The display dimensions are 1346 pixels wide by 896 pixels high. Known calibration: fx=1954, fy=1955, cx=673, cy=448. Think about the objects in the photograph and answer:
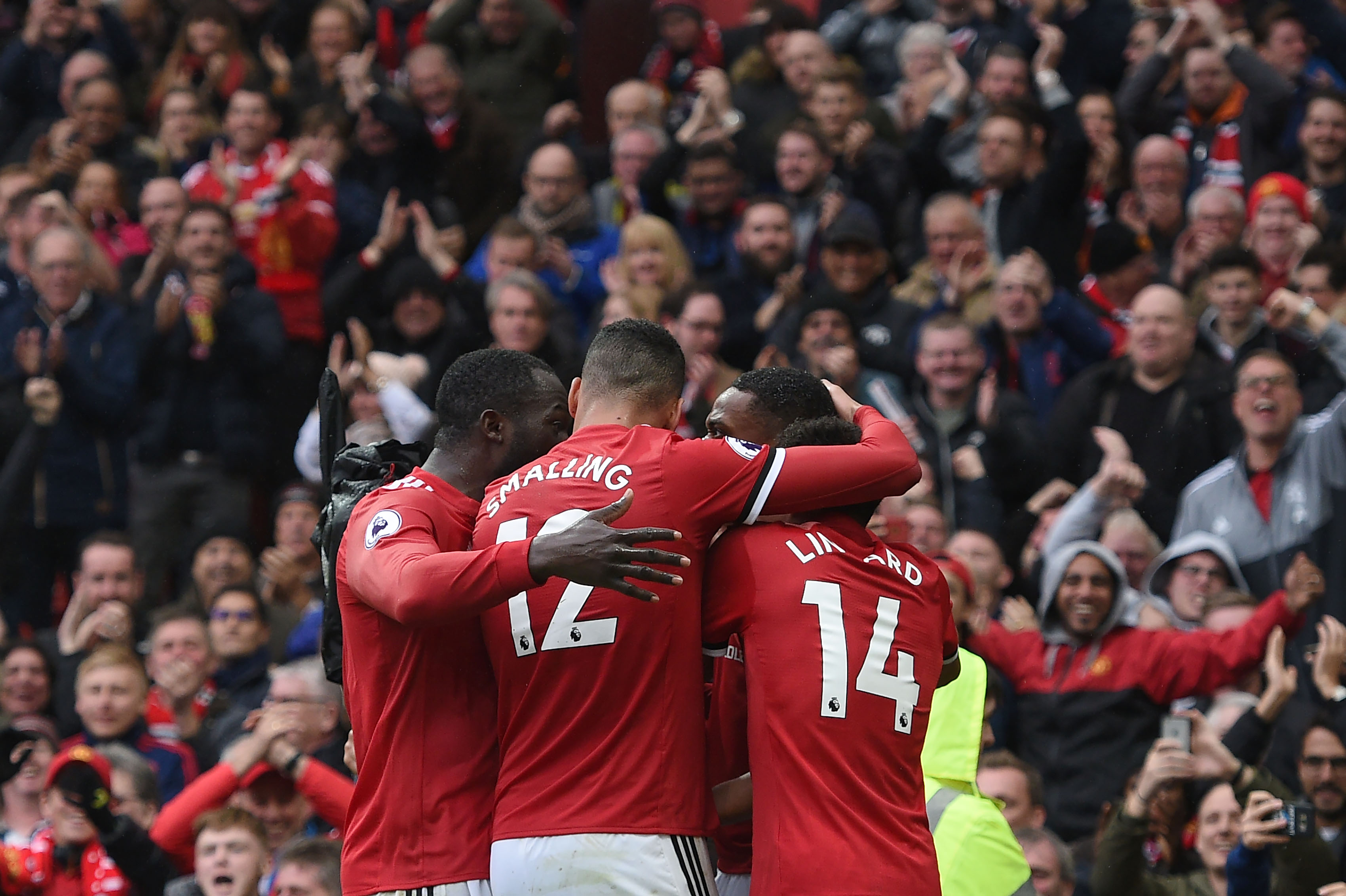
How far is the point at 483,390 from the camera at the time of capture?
539 cm

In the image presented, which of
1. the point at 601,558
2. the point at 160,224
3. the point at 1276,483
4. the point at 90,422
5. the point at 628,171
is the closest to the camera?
the point at 601,558

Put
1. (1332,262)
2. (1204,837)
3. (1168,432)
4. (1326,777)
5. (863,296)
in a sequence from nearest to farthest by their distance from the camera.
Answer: (1204,837) < (1326,777) < (1168,432) < (1332,262) < (863,296)

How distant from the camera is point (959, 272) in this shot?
11.1 metres

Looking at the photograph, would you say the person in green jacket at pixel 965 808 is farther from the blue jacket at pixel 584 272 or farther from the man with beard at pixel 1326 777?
the blue jacket at pixel 584 272

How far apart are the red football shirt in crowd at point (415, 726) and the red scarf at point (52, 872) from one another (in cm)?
335

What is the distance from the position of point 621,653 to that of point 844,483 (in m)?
0.73

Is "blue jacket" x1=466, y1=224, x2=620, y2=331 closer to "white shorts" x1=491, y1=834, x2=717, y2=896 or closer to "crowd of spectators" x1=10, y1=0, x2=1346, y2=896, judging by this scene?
"crowd of spectators" x1=10, y1=0, x2=1346, y2=896

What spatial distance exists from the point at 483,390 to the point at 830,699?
1286mm

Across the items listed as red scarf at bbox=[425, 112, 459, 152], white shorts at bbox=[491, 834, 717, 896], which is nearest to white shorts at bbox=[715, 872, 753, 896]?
white shorts at bbox=[491, 834, 717, 896]

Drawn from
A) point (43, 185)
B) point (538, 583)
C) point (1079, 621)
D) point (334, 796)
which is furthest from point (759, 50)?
point (538, 583)

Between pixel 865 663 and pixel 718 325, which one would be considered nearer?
pixel 865 663

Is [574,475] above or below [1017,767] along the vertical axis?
above

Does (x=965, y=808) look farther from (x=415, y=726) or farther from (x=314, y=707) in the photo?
(x=314, y=707)

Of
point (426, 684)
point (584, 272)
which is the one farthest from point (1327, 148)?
point (426, 684)
